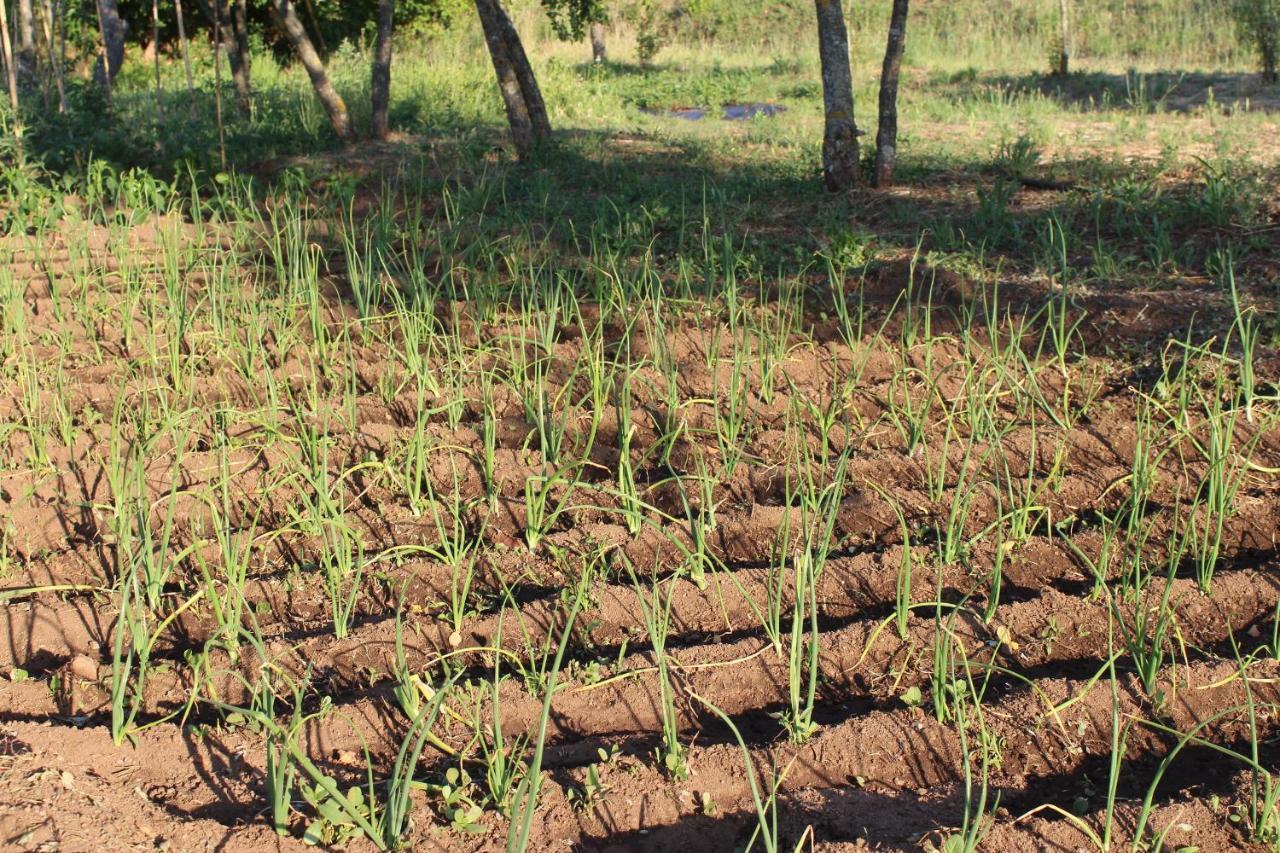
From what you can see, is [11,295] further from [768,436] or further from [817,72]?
[817,72]

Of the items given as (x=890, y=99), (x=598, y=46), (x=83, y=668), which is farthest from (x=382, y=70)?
(x=598, y=46)

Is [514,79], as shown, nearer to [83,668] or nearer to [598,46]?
[83,668]

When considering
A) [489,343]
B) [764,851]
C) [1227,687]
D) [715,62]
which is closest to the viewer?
[764,851]

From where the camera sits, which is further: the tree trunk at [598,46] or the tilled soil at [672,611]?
the tree trunk at [598,46]

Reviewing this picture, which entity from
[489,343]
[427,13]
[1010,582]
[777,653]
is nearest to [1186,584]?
[1010,582]

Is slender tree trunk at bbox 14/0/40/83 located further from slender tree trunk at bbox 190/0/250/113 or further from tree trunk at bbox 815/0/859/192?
tree trunk at bbox 815/0/859/192

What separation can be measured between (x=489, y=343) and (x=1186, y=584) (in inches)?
96.4

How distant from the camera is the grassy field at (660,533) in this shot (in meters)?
2.30

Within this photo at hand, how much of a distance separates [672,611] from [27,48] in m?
8.90

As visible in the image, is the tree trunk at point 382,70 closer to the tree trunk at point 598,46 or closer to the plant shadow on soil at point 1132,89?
the plant shadow on soil at point 1132,89

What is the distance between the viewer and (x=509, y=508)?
3424mm

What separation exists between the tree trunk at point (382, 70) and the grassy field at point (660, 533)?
2.37m

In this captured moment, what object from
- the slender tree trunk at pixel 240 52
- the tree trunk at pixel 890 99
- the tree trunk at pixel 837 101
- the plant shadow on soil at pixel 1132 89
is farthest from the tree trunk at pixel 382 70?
the plant shadow on soil at pixel 1132 89

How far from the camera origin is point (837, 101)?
6.63 metres
